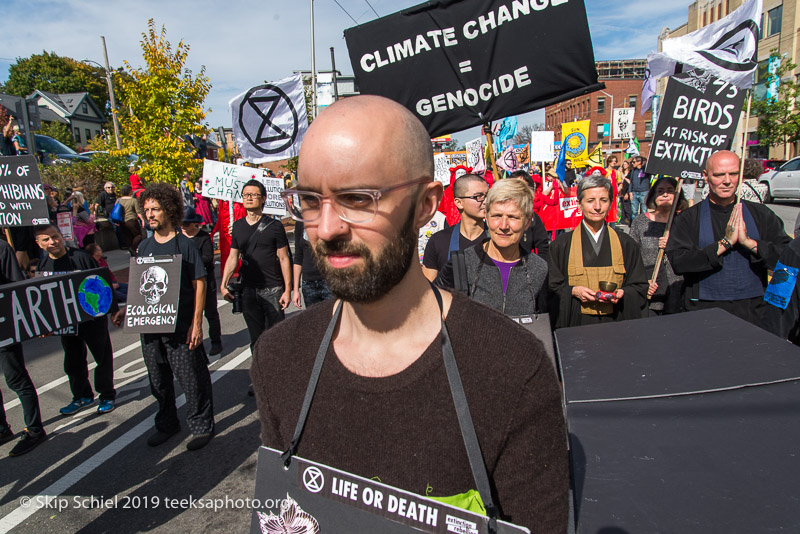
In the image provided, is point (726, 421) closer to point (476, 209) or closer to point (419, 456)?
point (419, 456)

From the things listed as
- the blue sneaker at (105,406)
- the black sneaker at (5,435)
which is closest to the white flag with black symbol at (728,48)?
the blue sneaker at (105,406)

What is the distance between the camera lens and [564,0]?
9.95 feet

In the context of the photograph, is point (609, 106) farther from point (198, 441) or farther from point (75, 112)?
→ point (198, 441)

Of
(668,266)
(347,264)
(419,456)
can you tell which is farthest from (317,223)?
(668,266)

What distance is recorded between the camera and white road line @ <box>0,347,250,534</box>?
3229mm

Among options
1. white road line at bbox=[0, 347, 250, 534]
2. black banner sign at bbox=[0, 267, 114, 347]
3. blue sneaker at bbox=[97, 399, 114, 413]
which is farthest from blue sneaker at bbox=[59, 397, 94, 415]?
black banner sign at bbox=[0, 267, 114, 347]

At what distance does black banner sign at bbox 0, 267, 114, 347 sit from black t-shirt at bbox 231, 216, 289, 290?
1.60 m

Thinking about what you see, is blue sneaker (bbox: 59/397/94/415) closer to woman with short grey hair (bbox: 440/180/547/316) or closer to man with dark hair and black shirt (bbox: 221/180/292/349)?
man with dark hair and black shirt (bbox: 221/180/292/349)

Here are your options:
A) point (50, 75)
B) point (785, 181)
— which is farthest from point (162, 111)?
point (50, 75)

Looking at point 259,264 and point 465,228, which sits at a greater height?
point 465,228

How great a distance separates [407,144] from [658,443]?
1.11 meters

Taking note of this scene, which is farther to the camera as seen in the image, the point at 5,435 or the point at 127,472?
the point at 5,435

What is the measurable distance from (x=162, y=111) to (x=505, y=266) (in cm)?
1105

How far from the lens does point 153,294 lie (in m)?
3.93
